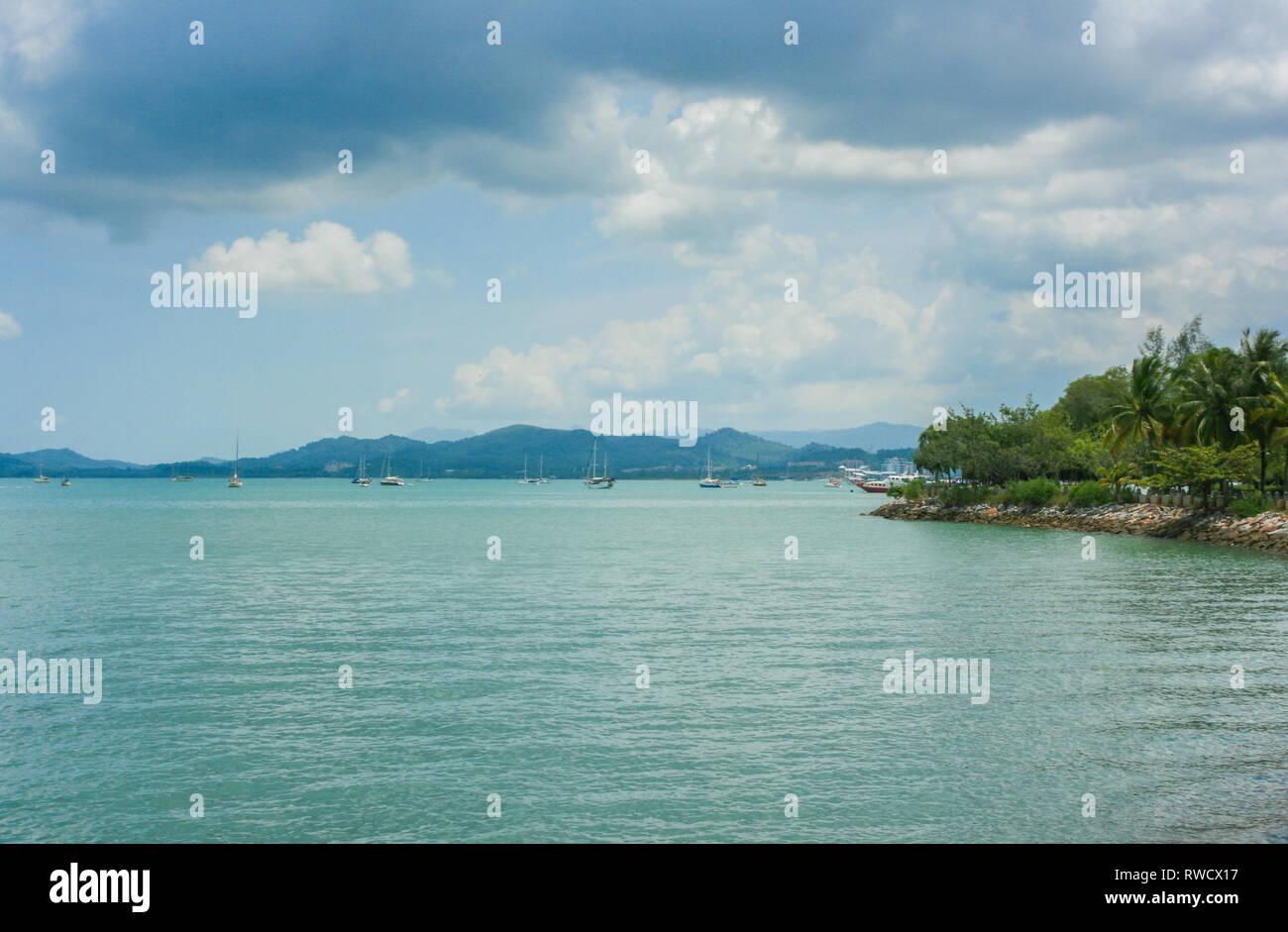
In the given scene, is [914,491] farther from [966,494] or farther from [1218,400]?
[1218,400]

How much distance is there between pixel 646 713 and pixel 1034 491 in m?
103

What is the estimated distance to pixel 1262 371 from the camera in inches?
3413

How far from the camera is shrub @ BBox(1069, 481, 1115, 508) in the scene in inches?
4333

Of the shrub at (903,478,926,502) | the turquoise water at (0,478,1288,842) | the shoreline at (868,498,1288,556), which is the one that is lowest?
the turquoise water at (0,478,1288,842)

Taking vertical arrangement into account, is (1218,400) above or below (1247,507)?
above

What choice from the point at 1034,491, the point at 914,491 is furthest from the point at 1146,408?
the point at 914,491

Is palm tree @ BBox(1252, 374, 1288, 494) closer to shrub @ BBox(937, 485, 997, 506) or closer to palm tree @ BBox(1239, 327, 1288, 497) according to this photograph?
palm tree @ BBox(1239, 327, 1288, 497)

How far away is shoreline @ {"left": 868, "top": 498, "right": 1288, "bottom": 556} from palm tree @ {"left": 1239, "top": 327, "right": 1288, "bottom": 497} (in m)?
6.09

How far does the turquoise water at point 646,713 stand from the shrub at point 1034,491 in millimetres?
59879

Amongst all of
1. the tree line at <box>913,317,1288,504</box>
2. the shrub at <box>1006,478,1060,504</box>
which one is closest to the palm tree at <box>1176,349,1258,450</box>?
the tree line at <box>913,317,1288,504</box>

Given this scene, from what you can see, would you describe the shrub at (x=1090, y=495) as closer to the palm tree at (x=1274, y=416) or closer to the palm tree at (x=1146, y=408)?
the palm tree at (x=1146, y=408)

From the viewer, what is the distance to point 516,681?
29.4 metres
